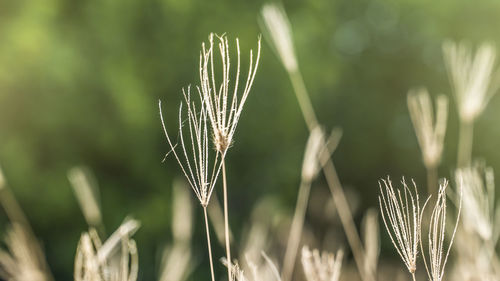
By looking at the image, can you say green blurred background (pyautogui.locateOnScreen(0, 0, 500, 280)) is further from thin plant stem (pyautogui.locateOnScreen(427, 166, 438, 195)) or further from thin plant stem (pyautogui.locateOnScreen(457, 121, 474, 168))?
thin plant stem (pyautogui.locateOnScreen(427, 166, 438, 195))

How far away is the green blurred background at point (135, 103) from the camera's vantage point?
4883mm

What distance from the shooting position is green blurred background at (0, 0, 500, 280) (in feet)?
16.0

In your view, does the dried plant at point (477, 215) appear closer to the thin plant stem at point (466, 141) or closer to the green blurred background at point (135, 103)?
the green blurred background at point (135, 103)

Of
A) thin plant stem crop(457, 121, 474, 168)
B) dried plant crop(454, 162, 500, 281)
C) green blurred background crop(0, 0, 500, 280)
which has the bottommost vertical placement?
dried plant crop(454, 162, 500, 281)

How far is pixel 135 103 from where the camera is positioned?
4875 millimetres

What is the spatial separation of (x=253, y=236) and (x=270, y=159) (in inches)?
148

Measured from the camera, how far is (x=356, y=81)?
5.79m

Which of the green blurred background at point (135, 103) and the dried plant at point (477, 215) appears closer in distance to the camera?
the dried plant at point (477, 215)

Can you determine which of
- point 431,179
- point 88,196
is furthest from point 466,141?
point 88,196

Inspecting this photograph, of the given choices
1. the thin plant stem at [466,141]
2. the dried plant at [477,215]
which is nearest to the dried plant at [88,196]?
the dried plant at [477,215]

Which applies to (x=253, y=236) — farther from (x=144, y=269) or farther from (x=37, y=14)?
(x=37, y=14)

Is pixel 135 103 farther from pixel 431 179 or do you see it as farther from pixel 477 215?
pixel 477 215

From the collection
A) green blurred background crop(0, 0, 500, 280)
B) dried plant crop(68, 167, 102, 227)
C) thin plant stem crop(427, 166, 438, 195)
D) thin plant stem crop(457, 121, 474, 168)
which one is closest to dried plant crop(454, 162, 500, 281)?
thin plant stem crop(427, 166, 438, 195)

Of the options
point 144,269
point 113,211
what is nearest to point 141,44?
point 113,211
